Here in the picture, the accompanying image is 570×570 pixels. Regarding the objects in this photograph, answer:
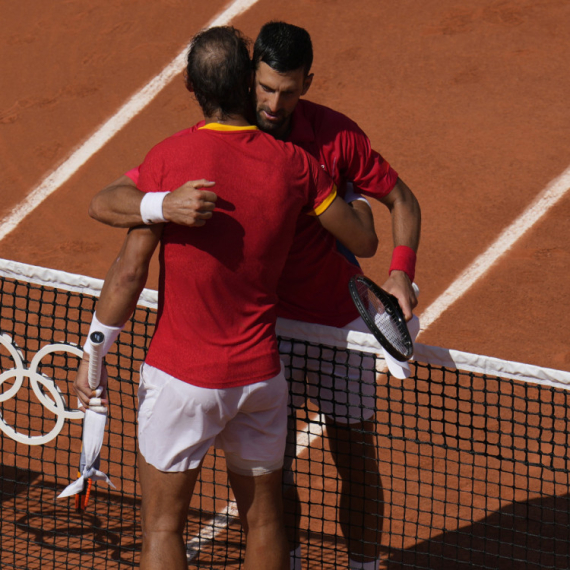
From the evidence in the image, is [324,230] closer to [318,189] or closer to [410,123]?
[318,189]

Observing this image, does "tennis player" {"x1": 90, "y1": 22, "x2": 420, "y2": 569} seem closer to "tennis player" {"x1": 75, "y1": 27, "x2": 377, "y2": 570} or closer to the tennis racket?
"tennis player" {"x1": 75, "y1": 27, "x2": 377, "y2": 570}

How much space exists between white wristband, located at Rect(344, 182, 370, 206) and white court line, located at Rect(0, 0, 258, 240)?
510cm

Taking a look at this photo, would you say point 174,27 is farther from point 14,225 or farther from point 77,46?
point 14,225

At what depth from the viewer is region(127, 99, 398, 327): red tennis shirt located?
428 centimetres

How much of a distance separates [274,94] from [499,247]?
14.8 feet

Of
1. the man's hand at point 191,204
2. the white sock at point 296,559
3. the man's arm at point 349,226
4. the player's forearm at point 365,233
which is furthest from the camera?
the white sock at point 296,559

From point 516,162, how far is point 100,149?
13.8 ft

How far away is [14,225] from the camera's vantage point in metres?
8.71

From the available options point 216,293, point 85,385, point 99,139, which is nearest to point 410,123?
point 99,139

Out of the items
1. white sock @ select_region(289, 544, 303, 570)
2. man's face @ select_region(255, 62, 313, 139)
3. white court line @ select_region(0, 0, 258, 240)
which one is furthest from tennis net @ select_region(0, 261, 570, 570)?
white court line @ select_region(0, 0, 258, 240)

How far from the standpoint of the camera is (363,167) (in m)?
4.37

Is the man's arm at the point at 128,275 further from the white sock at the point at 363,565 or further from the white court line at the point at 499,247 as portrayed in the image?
the white court line at the point at 499,247

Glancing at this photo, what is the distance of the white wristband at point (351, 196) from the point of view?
170 inches

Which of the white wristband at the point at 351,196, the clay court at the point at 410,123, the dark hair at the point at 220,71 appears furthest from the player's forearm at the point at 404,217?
the clay court at the point at 410,123
